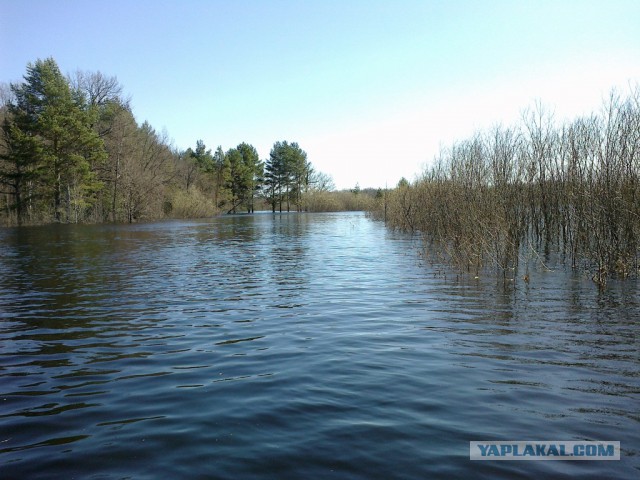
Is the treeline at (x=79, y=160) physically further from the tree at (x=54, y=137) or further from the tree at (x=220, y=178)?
the tree at (x=220, y=178)

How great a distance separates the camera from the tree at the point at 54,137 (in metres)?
38.3

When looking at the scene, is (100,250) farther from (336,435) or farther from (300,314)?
(336,435)

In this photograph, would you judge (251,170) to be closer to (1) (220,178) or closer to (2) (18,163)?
(1) (220,178)

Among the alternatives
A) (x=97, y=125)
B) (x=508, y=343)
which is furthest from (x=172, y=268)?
(x=97, y=125)

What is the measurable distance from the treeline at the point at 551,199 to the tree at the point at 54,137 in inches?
1404

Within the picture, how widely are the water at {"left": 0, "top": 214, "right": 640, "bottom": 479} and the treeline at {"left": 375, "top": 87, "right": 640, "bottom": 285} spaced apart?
1376mm

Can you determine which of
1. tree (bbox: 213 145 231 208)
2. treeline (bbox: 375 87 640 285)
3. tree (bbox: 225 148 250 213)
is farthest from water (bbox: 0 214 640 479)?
tree (bbox: 225 148 250 213)

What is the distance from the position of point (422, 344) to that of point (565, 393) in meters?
2.08

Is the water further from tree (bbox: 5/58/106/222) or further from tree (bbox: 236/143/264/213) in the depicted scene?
tree (bbox: 236/143/264/213)

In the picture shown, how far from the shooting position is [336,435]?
367 cm

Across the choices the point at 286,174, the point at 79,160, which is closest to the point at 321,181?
the point at 286,174

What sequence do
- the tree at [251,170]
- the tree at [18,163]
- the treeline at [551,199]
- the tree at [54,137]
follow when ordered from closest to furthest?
the treeline at [551,199]
the tree at [18,163]
the tree at [54,137]
the tree at [251,170]

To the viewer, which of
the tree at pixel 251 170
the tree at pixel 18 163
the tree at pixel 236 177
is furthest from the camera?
the tree at pixel 251 170

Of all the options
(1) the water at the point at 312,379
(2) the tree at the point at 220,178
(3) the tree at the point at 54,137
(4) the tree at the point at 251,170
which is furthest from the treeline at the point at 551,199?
(4) the tree at the point at 251,170
